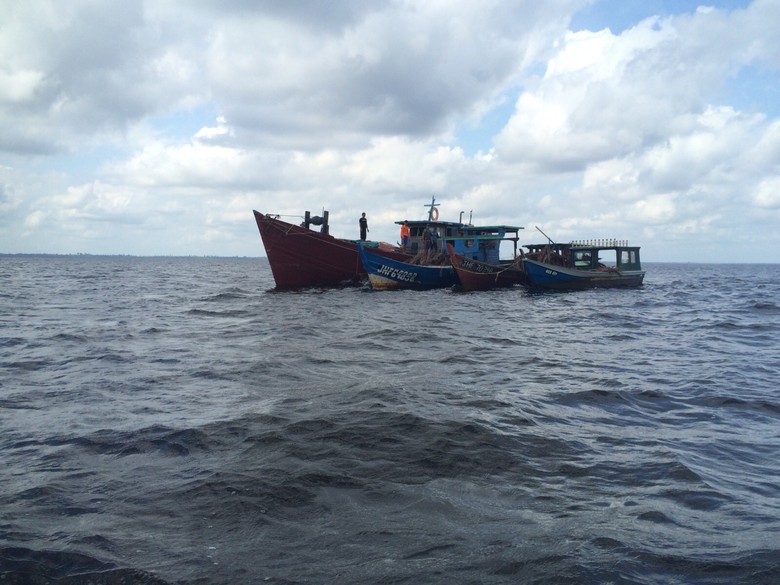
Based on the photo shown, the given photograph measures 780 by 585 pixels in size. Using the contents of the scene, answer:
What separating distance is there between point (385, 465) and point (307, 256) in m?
27.2

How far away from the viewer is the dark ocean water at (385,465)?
4129mm

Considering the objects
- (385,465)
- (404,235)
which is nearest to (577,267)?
(404,235)

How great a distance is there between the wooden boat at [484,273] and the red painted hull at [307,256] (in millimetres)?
4073

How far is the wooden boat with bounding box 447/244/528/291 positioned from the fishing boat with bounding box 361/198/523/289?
0.32 metres

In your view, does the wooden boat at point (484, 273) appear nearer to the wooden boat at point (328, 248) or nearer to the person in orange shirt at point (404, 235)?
the wooden boat at point (328, 248)

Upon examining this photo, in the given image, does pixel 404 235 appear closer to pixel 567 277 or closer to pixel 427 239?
pixel 427 239

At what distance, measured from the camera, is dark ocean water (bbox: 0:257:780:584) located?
4.13 metres

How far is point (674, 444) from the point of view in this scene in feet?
22.8

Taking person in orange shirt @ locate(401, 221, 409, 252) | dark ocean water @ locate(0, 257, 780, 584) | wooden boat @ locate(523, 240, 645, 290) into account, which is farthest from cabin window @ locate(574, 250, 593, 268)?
dark ocean water @ locate(0, 257, 780, 584)

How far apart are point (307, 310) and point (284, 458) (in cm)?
1711

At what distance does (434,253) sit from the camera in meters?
35.4

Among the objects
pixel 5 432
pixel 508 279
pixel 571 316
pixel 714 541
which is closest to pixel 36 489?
pixel 5 432

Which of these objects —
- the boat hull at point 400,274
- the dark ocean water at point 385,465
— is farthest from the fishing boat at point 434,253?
the dark ocean water at point 385,465

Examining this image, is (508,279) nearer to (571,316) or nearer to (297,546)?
(571,316)
